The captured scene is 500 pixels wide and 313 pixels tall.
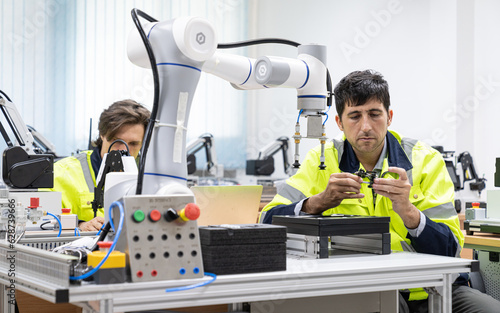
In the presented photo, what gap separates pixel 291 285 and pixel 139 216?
388mm

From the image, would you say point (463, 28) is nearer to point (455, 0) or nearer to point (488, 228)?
point (455, 0)

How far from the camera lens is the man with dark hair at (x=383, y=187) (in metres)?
1.92

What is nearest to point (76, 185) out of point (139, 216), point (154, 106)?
point (154, 106)

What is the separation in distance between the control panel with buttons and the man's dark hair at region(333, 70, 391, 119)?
1.10m

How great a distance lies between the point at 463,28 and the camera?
15.7ft

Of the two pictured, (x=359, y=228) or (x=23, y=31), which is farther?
(x=23, y=31)

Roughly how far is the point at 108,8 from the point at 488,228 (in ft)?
13.7

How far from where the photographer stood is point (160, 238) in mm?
1246

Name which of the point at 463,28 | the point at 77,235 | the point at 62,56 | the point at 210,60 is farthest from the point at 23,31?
the point at 210,60

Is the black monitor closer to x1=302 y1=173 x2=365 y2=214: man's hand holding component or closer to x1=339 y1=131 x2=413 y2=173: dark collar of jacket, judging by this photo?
x1=339 y1=131 x2=413 y2=173: dark collar of jacket

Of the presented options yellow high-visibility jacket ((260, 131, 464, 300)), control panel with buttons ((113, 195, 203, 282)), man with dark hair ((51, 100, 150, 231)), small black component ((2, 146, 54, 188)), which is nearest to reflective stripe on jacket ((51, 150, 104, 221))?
man with dark hair ((51, 100, 150, 231))

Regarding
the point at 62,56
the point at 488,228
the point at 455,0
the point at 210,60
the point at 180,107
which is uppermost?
the point at 455,0

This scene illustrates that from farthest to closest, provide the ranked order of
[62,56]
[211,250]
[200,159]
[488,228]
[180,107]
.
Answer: [200,159], [62,56], [488,228], [180,107], [211,250]

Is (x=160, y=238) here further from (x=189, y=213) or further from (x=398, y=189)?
(x=398, y=189)
